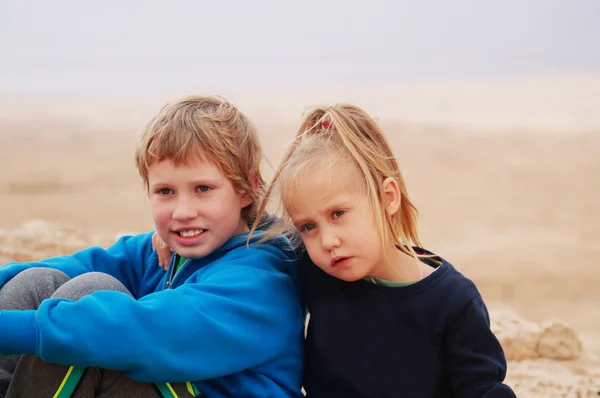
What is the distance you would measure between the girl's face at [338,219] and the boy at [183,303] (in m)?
0.19

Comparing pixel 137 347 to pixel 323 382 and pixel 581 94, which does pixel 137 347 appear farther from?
pixel 581 94

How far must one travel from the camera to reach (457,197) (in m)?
8.41

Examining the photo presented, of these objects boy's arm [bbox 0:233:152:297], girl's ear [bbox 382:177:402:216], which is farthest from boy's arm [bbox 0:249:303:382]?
boy's arm [bbox 0:233:152:297]

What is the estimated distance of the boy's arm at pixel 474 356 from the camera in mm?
2055

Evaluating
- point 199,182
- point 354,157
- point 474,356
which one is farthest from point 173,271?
point 474,356

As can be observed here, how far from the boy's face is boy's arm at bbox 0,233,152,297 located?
1.46 ft

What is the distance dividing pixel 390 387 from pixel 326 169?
1.98 feet

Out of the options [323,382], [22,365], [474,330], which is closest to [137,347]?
[22,365]

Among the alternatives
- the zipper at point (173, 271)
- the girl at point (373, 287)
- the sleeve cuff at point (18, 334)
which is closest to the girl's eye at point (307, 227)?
the girl at point (373, 287)

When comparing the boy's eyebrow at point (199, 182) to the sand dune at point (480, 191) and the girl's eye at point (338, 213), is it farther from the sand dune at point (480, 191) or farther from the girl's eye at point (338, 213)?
the sand dune at point (480, 191)

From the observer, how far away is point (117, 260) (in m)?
2.76

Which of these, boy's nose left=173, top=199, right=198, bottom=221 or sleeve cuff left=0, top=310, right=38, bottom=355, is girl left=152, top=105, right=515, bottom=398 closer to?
boy's nose left=173, top=199, right=198, bottom=221

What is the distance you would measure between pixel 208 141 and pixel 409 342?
0.79 metres

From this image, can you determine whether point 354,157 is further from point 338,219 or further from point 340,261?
point 340,261
